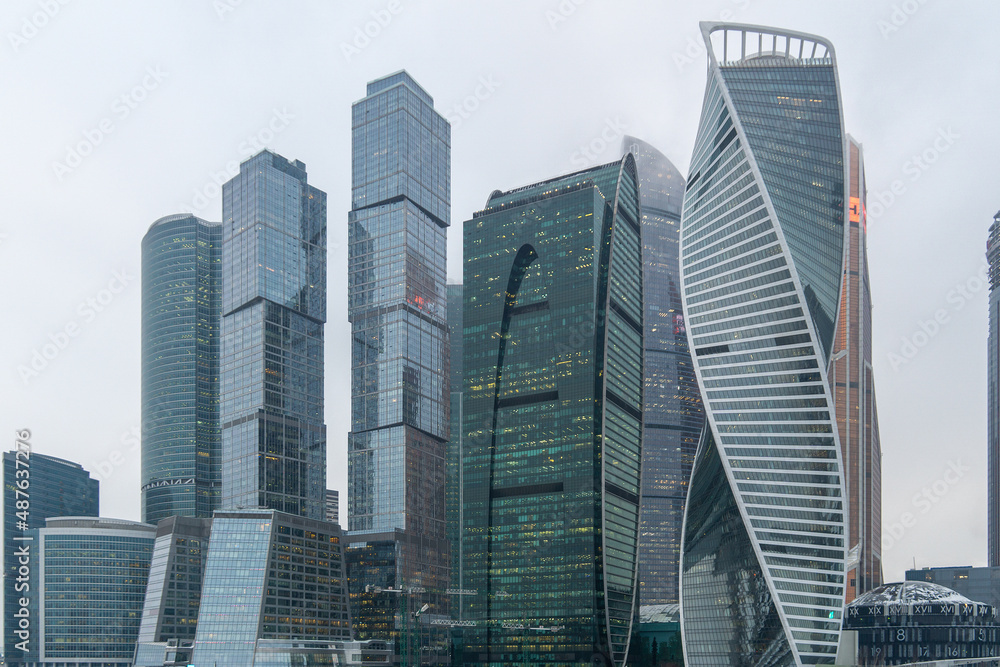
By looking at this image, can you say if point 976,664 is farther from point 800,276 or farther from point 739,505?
point 800,276

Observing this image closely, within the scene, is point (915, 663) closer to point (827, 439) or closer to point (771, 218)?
point (827, 439)

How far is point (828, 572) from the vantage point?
634 ft

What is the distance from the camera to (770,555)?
641 feet

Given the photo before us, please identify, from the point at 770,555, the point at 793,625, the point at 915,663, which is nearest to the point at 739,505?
the point at 770,555

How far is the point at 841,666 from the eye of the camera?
19062 cm

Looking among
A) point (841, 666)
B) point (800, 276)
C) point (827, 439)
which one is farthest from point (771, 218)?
point (841, 666)

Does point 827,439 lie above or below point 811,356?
below

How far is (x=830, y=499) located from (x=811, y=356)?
25652mm

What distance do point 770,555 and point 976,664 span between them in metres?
42.0

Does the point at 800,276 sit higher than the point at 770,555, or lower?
higher

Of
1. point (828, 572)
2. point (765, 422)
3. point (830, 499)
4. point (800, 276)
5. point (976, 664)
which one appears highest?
point (800, 276)

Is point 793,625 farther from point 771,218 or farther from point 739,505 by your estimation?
point 771,218

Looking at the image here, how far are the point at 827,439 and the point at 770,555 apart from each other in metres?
23.2

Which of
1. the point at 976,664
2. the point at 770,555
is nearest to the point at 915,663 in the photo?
the point at 976,664
